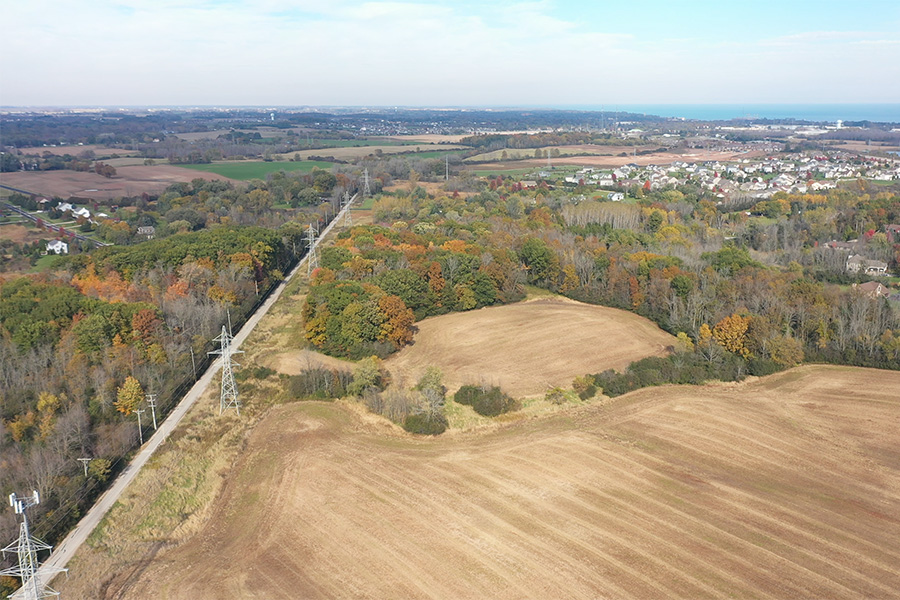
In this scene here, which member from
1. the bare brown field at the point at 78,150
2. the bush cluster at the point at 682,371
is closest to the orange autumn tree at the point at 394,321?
the bush cluster at the point at 682,371

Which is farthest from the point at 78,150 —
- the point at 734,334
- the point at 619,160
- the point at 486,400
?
the point at 734,334

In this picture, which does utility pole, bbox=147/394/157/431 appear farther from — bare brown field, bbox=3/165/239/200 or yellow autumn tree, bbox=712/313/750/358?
bare brown field, bbox=3/165/239/200

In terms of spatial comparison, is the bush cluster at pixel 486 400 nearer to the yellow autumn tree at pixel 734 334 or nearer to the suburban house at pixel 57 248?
the yellow autumn tree at pixel 734 334

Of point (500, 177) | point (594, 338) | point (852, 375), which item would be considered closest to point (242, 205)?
point (500, 177)

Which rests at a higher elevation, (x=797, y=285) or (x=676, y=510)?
(x=797, y=285)

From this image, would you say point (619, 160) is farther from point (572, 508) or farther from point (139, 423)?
point (139, 423)

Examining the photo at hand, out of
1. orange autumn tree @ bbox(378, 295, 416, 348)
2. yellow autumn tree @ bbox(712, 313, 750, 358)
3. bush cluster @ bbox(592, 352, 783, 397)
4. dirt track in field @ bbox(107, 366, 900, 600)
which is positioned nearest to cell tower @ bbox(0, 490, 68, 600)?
dirt track in field @ bbox(107, 366, 900, 600)

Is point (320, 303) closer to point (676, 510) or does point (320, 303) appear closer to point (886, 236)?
point (676, 510)
